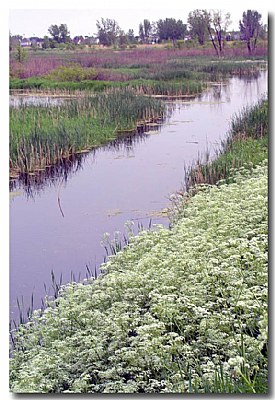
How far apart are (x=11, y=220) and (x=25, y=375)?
71 cm

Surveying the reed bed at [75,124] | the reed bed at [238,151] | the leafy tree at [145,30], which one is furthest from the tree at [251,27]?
the reed bed at [75,124]

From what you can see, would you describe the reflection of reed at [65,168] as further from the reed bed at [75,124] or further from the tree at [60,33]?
the tree at [60,33]

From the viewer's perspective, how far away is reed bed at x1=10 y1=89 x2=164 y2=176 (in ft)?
10.9

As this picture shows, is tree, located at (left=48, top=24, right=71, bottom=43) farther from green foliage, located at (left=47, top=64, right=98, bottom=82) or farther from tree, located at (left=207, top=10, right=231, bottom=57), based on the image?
tree, located at (left=207, top=10, right=231, bottom=57)

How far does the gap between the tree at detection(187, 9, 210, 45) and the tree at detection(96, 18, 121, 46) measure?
33 cm

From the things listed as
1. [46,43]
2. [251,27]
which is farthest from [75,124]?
[251,27]

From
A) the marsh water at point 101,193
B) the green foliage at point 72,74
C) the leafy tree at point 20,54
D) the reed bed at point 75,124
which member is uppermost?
the leafy tree at point 20,54

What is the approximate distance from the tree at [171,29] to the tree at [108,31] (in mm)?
195

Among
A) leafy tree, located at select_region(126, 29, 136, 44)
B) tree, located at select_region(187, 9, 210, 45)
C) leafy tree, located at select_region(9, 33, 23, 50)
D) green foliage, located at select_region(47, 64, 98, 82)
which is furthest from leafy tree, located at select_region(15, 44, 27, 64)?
tree, located at select_region(187, 9, 210, 45)

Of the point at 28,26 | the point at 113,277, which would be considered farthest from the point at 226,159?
the point at 28,26

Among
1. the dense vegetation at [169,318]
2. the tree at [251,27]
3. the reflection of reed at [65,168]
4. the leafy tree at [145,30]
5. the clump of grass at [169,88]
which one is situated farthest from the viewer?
the clump of grass at [169,88]

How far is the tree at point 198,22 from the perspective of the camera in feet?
8.93

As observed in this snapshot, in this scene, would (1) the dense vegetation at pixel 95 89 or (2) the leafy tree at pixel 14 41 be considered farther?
(1) the dense vegetation at pixel 95 89

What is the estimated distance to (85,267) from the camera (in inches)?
113
